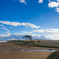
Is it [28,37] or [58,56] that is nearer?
[58,56]

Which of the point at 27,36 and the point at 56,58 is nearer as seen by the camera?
the point at 56,58

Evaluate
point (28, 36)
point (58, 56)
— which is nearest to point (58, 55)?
point (58, 56)

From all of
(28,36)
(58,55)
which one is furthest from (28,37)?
(58,55)

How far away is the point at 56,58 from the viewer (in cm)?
862

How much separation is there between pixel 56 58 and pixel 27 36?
75.5 meters

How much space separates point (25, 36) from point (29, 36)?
4670 mm

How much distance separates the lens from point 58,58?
847 cm

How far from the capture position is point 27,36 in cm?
8381

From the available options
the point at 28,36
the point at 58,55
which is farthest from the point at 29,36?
the point at 58,55

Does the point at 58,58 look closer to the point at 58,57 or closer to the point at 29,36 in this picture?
the point at 58,57

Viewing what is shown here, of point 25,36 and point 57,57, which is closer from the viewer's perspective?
point 57,57

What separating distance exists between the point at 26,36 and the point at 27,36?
1.27 m

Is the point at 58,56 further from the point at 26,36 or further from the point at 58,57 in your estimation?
the point at 26,36

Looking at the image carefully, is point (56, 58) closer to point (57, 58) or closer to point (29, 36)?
point (57, 58)
